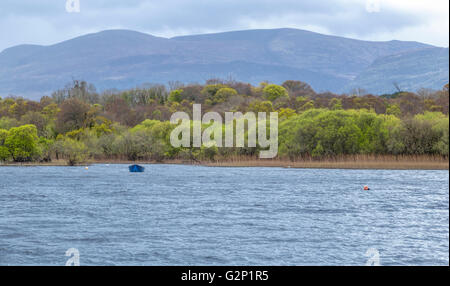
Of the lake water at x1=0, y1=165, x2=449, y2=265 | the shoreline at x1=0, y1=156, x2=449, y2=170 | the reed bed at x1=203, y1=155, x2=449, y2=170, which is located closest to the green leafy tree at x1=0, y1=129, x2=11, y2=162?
the shoreline at x1=0, y1=156, x2=449, y2=170

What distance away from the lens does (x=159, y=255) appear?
32.9 m

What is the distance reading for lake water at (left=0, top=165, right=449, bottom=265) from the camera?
33062 millimetres

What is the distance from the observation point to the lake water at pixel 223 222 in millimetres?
33062

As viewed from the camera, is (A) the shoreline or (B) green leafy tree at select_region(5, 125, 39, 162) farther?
(B) green leafy tree at select_region(5, 125, 39, 162)

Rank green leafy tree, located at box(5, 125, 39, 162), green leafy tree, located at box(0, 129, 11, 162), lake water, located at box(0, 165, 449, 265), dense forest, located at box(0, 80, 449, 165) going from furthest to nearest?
green leafy tree, located at box(0, 129, 11, 162)
green leafy tree, located at box(5, 125, 39, 162)
dense forest, located at box(0, 80, 449, 165)
lake water, located at box(0, 165, 449, 265)

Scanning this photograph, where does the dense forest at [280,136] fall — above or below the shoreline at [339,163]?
above

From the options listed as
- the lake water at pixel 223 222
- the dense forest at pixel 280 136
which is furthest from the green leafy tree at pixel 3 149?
the lake water at pixel 223 222

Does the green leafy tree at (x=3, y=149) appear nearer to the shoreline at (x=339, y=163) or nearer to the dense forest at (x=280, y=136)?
the dense forest at (x=280, y=136)

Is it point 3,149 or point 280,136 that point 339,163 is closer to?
point 280,136

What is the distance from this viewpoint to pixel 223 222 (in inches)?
1769

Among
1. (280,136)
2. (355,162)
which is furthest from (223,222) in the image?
(280,136)

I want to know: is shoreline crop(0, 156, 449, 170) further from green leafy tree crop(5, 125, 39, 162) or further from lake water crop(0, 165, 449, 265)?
lake water crop(0, 165, 449, 265)

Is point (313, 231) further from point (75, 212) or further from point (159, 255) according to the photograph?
point (75, 212)

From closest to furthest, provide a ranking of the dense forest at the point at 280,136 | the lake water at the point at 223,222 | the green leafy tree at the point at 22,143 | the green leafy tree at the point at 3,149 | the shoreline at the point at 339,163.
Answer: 1. the lake water at the point at 223,222
2. the shoreline at the point at 339,163
3. the dense forest at the point at 280,136
4. the green leafy tree at the point at 22,143
5. the green leafy tree at the point at 3,149
